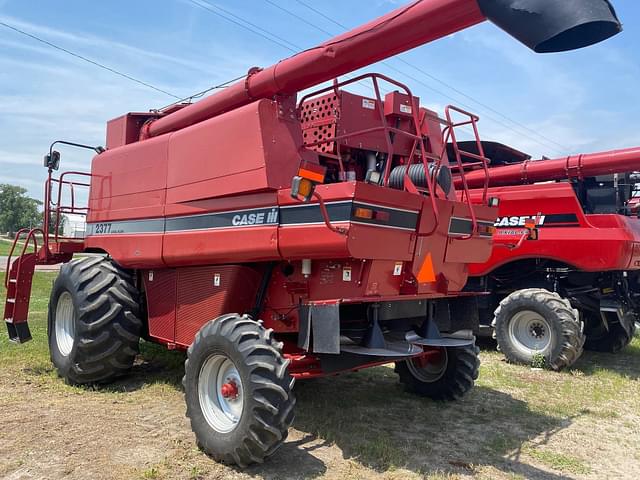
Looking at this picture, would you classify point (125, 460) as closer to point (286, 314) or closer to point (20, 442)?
point (20, 442)

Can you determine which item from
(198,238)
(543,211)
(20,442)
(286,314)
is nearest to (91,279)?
(198,238)

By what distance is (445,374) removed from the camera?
18.0ft

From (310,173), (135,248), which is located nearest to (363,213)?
(310,173)

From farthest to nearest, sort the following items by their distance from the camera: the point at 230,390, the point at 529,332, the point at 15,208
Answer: the point at 15,208 < the point at 529,332 < the point at 230,390

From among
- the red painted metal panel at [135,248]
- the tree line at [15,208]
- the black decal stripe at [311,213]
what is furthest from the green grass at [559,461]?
the tree line at [15,208]

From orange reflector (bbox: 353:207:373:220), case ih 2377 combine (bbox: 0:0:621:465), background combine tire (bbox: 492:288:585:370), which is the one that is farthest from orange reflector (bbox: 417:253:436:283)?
background combine tire (bbox: 492:288:585:370)

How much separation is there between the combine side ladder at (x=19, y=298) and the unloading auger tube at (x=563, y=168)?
594 cm

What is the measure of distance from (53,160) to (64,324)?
199cm

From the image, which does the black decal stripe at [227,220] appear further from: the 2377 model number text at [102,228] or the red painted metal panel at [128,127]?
the red painted metal panel at [128,127]

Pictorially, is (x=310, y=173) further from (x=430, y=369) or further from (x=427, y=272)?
(x=430, y=369)

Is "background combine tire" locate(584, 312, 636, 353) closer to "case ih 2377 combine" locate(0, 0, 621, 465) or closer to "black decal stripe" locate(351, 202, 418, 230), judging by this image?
"case ih 2377 combine" locate(0, 0, 621, 465)

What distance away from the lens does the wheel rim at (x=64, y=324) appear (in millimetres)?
6046

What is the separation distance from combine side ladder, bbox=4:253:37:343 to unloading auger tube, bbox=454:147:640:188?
5.94 metres

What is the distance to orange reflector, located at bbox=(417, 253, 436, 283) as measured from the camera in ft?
14.6
